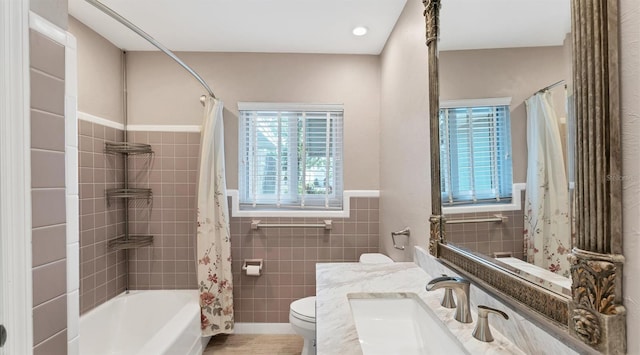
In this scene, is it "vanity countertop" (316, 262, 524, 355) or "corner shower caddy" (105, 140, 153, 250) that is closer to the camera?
"vanity countertop" (316, 262, 524, 355)

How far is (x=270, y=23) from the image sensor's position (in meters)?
2.05

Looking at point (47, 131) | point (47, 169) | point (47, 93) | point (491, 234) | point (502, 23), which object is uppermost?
point (502, 23)

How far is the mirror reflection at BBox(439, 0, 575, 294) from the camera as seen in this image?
67 cm

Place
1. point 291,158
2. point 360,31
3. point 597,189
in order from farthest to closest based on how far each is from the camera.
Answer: point 291,158 → point 360,31 → point 597,189

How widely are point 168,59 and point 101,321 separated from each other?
211 centimetres

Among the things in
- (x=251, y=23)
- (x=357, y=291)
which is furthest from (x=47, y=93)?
(x=251, y=23)

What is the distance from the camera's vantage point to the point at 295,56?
2.50 metres

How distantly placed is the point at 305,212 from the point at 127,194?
1.44 m

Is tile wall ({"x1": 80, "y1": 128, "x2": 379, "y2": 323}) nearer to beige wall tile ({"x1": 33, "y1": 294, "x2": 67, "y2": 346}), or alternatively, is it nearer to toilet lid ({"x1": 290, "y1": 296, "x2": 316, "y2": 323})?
toilet lid ({"x1": 290, "y1": 296, "x2": 316, "y2": 323})

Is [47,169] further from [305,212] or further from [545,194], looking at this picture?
[305,212]

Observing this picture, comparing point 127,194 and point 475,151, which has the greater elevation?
point 475,151

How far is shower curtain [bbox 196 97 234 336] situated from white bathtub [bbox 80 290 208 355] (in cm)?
14

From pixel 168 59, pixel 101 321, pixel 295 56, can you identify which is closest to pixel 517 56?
pixel 295 56

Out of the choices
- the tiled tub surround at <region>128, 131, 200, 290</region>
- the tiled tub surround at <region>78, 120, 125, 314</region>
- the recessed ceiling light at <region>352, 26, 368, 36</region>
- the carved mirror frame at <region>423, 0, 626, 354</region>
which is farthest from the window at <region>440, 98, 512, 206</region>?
the tiled tub surround at <region>78, 120, 125, 314</region>
